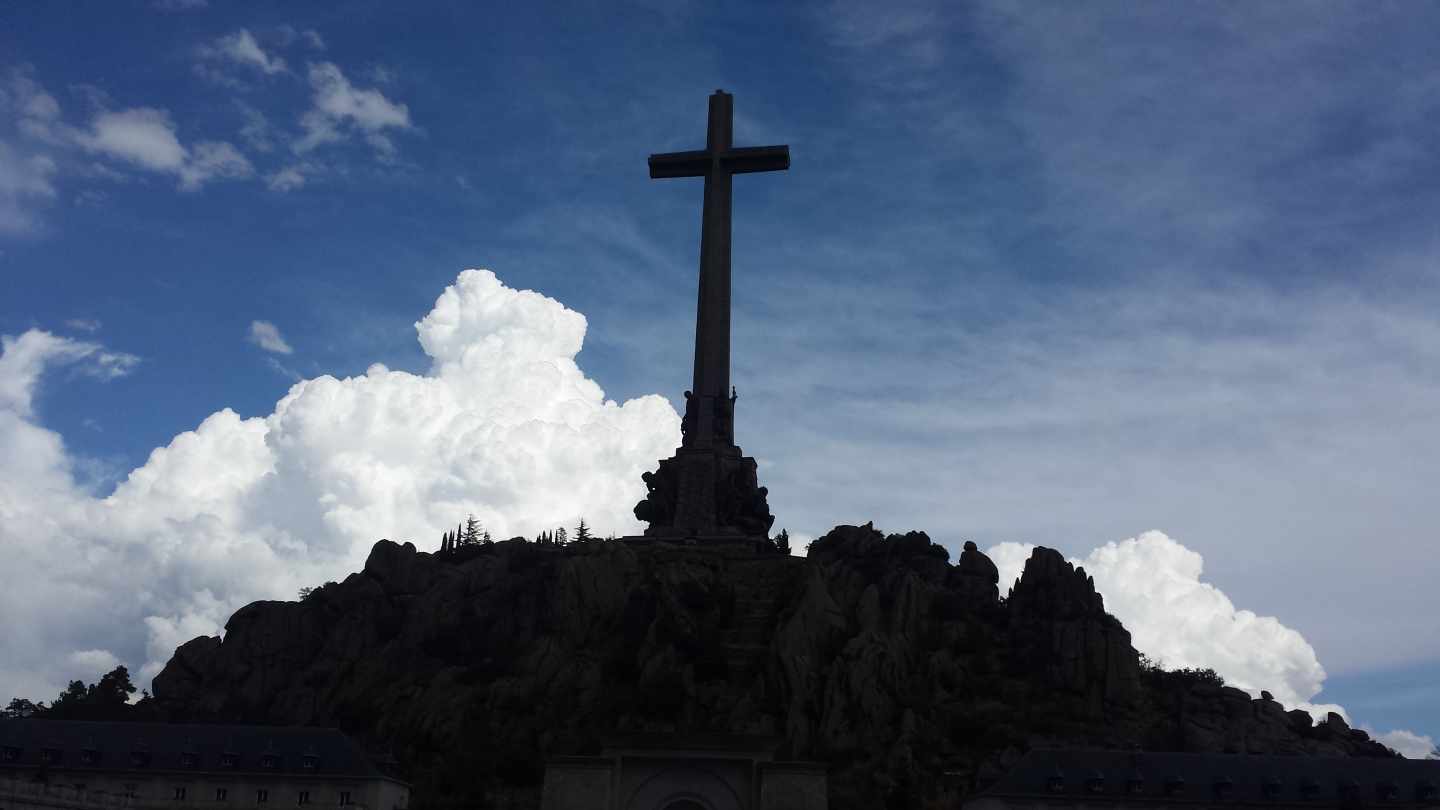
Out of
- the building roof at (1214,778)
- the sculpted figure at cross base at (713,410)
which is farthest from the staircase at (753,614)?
the building roof at (1214,778)

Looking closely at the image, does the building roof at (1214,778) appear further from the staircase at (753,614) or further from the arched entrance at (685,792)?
the staircase at (753,614)

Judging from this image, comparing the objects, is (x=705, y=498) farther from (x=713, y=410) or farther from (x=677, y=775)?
(x=677, y=775)

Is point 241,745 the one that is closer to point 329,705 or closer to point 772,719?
point 329,705

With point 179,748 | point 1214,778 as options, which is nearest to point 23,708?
point 179,748

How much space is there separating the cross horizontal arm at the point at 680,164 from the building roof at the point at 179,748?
70.5 meters

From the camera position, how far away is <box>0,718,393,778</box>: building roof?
83.2m

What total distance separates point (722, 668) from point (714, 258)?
154 feet

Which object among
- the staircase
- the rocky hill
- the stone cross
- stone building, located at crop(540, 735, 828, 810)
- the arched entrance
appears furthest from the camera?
the stone cross

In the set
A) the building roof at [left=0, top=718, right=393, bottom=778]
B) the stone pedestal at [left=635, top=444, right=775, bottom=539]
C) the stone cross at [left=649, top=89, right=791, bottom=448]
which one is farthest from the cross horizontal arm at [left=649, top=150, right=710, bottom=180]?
the building roof at [left=0, top=718, right=393, bottom=778]

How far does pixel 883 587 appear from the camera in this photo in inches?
4198

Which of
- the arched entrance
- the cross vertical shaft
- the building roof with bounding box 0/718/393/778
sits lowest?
the arched entrance

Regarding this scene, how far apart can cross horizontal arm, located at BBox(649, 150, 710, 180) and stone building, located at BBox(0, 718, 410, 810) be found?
70508mm

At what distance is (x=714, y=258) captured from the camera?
425 ft

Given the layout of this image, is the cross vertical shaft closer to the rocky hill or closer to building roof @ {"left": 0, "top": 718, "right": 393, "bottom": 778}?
the rocky hill
